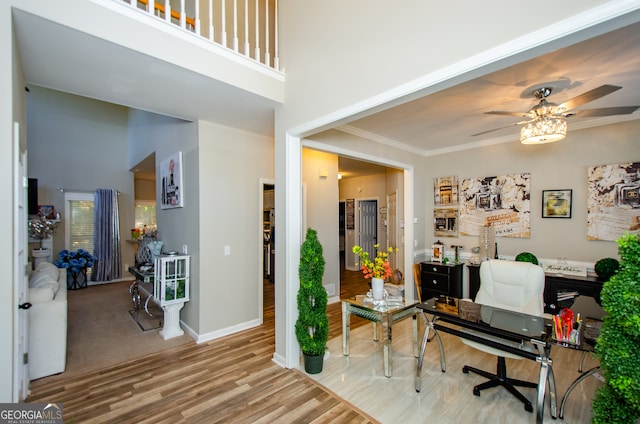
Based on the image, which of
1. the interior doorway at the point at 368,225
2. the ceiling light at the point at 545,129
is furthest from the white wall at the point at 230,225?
the interior doorway at the point at 368,225

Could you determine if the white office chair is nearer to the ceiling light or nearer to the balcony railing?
the ceiling light

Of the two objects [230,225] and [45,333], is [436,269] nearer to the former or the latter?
[230,225]

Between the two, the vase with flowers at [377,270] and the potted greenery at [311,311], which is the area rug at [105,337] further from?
the vase with flowers at [377,270]

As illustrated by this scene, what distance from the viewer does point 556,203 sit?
3.86 meters

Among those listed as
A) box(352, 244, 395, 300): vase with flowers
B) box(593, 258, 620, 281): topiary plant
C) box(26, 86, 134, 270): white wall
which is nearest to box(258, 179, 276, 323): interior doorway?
box(352, 244, 395, 300): vase with flowers

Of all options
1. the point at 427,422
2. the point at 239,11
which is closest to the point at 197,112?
the point at 239,11

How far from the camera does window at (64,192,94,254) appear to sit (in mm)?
6590

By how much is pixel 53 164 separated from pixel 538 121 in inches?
342

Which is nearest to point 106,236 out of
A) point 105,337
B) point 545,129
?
point 105,337

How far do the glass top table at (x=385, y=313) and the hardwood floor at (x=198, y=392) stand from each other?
0.58 m

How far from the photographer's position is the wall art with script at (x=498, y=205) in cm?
413

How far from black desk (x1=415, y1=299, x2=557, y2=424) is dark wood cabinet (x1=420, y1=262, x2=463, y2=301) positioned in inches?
78.4

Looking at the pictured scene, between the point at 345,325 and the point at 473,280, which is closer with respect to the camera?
the point at 345,325

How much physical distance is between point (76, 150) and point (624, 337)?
29.6 ft
